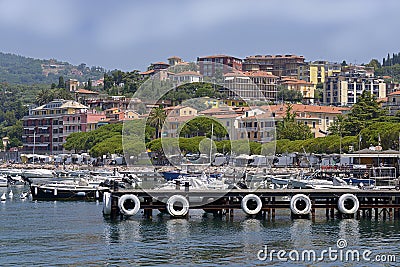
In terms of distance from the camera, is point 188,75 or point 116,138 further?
point 116,138

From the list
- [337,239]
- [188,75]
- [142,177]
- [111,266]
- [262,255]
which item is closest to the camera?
[111,266]

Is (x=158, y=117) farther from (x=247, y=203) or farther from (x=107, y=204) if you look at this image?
(x=247, y=203)

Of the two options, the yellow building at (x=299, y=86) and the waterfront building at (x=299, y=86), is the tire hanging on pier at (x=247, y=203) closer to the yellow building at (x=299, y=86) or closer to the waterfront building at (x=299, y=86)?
the waterfront building at (x=299, y=86)

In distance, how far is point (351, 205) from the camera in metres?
44.8

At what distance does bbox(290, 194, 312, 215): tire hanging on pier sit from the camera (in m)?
43.8

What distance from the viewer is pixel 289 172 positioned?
303ft

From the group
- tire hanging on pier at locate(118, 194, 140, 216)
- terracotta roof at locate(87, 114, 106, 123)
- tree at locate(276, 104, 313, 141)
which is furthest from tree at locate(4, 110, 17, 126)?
tire hanging on pier at locate(118, 194, 140, 216)

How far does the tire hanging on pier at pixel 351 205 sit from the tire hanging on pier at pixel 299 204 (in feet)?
6.43

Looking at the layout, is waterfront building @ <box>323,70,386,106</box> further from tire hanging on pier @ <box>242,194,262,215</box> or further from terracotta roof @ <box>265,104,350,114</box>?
tire hanging on pier @ <box>242,194,262,215</box>

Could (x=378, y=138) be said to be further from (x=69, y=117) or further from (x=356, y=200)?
(x=69, y=117)

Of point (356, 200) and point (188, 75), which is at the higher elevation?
point (188, 75)

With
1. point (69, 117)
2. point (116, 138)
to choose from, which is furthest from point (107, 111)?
point (116, 138)

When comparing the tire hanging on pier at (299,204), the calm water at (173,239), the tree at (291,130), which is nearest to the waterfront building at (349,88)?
the tree at (291,130)

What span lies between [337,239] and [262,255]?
5.88 metres
